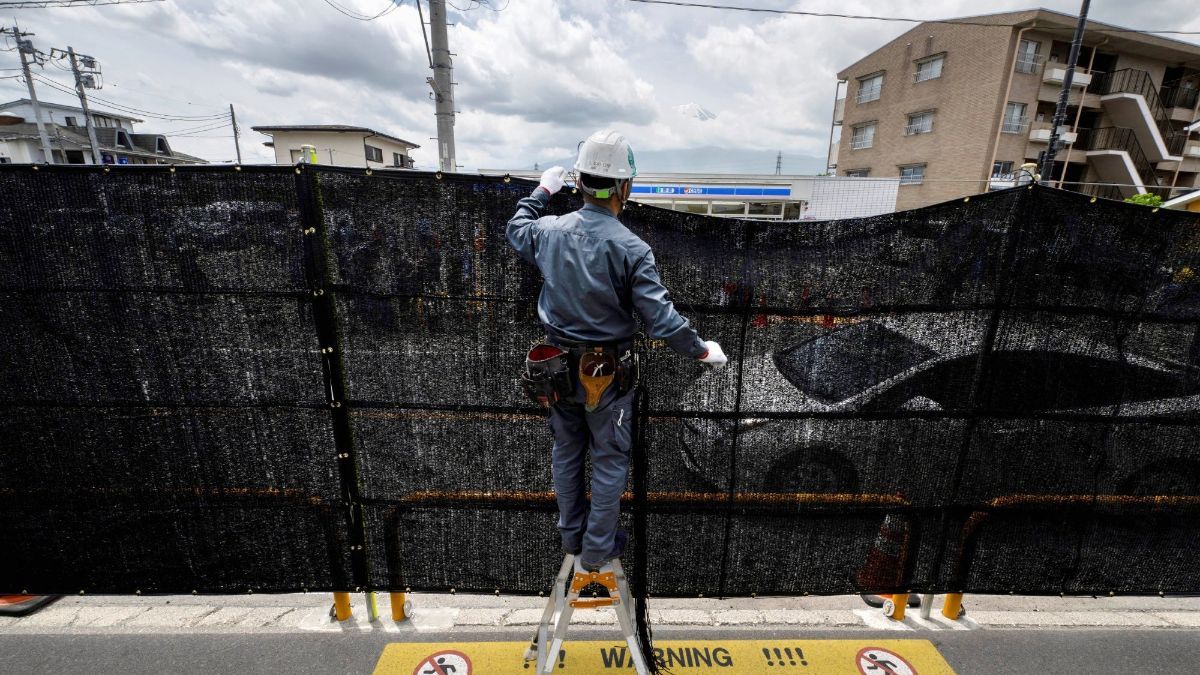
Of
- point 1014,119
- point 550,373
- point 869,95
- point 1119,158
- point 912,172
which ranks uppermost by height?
point 869,95

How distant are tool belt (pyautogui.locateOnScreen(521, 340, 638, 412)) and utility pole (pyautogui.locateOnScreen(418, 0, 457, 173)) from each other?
8.92 meters

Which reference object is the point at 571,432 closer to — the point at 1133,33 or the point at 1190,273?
the point at 1190,273

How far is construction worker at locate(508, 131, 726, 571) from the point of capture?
2.01 meters

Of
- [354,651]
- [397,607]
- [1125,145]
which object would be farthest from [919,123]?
[354,651]

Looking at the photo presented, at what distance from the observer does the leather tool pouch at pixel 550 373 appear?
211 cm

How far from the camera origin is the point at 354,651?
278cm

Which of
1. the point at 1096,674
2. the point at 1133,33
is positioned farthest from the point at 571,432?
the point at 1133,33

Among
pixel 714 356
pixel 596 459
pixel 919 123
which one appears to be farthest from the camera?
pixel 919 123

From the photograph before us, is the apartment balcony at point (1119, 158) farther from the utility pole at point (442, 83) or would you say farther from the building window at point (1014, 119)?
the utility pole at point (442, 83)

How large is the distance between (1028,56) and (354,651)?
118 ft

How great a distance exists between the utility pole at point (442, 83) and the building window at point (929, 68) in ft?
99.2

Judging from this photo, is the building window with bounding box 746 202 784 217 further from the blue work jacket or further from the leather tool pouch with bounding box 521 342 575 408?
the leather tool pouch with bounding box 521 342 575 408

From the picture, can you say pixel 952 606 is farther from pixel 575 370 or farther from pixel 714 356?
pixel 575 370

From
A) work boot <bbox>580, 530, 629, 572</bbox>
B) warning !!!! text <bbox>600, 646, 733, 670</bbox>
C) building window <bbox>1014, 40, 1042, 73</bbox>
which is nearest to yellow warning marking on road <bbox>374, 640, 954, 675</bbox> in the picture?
warning !!!! text <bbox>600, 646, 733, 670</bbox>
